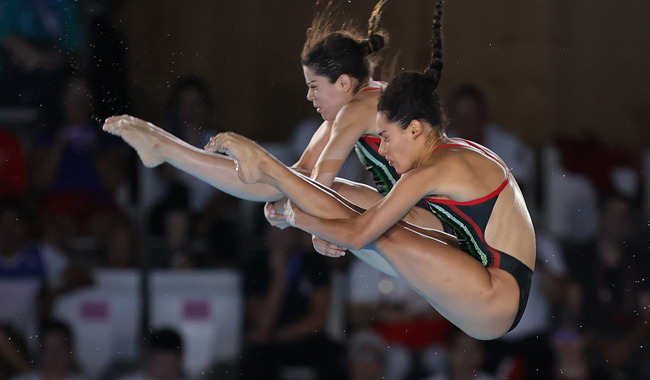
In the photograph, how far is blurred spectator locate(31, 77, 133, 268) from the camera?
4.47 meters

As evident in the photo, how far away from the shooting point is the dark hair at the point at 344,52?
9.12 feet

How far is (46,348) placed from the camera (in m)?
4.22

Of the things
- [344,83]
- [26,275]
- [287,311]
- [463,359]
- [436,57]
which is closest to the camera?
[436,57]

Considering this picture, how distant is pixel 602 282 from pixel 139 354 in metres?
2.54

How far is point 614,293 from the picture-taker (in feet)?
14.5

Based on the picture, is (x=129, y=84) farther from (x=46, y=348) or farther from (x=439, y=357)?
(x=439, y=357)

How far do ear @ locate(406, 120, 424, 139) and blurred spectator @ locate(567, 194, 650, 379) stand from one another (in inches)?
92.0

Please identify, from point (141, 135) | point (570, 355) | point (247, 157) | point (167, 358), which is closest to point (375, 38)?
point (247, 157)

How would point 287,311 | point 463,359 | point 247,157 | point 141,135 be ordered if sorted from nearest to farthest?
point 247,157
point 141,135
point 463,359
point 287,311

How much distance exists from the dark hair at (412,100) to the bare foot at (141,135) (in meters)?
0.79

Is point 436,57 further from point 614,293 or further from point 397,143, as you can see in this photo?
point 614,293

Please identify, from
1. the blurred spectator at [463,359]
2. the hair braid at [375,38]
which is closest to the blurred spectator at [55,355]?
the blurred spectator at [463,359]

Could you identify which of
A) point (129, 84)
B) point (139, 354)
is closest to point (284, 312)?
point (139, 354)

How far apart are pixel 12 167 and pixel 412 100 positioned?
2958mm
